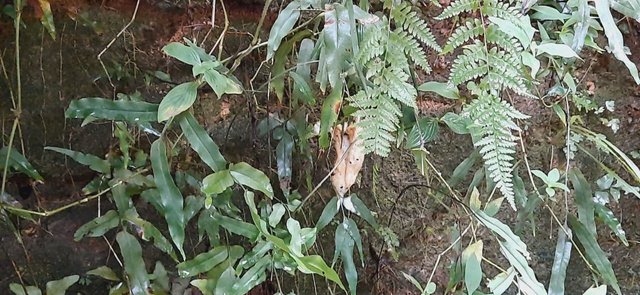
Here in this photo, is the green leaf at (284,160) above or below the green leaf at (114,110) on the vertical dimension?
below

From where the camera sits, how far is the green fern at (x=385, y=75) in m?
0.69

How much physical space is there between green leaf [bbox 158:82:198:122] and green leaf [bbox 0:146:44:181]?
0.93ft

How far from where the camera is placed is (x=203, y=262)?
0.81 meters

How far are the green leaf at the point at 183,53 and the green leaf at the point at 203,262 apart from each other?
288 mm

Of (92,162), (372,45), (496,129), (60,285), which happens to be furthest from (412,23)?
(60,285)

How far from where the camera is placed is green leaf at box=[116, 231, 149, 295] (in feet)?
2.69

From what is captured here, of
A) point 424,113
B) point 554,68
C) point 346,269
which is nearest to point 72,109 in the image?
point 346,269

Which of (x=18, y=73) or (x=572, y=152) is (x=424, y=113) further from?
(x=18, y=73)

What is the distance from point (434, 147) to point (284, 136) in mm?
350

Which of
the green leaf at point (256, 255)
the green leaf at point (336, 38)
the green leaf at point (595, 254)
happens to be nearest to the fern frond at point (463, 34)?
the green leaf at point (336, 38)

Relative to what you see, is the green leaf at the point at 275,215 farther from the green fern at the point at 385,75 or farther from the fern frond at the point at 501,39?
the fern frond at the point at 501,39

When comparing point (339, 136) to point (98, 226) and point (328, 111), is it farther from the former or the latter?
point (98, 226)

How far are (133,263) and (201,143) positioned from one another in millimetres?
224

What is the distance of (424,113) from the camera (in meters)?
1.10
